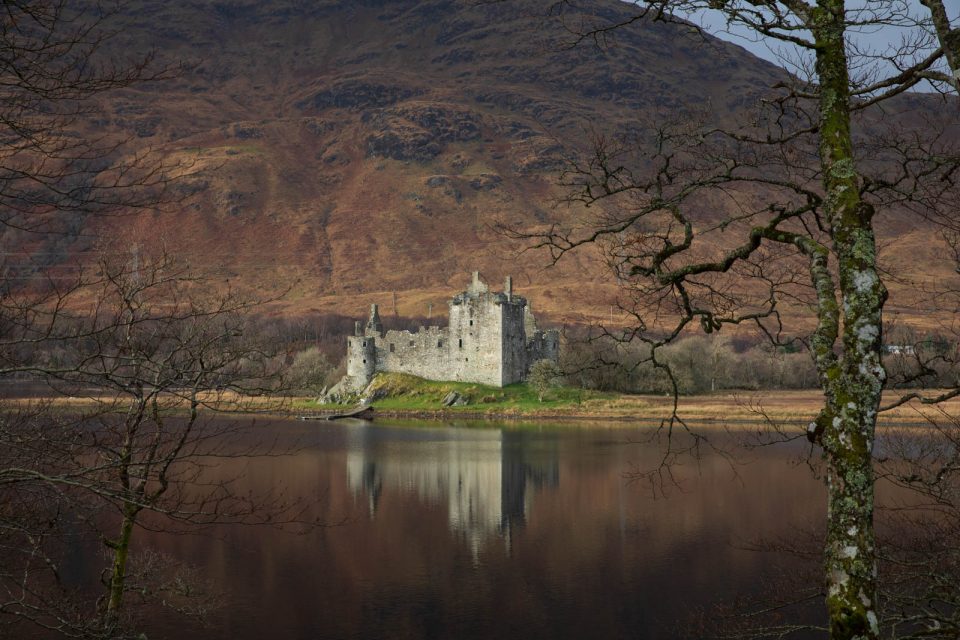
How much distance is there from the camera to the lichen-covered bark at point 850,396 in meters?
5.88

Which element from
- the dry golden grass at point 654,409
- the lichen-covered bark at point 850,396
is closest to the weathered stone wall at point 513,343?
the dry golden grass at point 654,409

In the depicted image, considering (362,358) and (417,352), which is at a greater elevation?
(417,352)

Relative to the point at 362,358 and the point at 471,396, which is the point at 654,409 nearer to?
the point at 471,396

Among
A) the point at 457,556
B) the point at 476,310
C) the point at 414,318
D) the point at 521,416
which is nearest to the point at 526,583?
the point at 457,556

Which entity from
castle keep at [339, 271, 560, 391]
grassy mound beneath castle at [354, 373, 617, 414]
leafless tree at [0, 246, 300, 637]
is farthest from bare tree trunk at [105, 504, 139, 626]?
castle keep at [339, 271, 560, 391]

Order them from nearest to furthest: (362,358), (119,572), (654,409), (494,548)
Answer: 1. (119,572)
2. (494,548)
3. (654,409)
4. (362,358)

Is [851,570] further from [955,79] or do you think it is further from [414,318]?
[414,318]

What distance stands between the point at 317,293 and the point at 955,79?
194519 mm

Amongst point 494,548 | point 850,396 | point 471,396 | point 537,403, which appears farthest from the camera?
point 471,396

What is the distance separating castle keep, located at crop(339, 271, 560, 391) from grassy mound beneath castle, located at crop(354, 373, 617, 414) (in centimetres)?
119

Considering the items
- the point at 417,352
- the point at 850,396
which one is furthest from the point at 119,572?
the point at 417,352

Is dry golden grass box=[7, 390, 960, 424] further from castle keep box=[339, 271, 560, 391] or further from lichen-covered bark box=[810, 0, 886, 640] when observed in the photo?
lichen-covered bark box=[810, 0, 886, 640]

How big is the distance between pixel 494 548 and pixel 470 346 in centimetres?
4905

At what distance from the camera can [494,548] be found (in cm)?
2739
